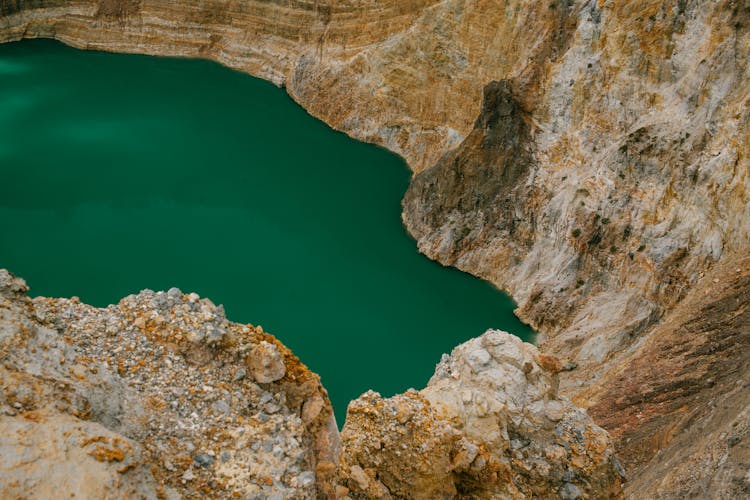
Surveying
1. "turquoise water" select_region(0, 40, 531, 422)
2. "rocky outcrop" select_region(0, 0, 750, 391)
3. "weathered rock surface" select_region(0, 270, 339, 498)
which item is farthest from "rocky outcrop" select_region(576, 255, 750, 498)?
"weathered rock surface" select_region(0, 270, 339, 498)

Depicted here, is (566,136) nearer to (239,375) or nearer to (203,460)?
(239,375)

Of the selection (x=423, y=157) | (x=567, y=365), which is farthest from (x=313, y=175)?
(x=567, y=365)

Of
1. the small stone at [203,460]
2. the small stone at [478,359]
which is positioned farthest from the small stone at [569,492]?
the small stone at [203,460]

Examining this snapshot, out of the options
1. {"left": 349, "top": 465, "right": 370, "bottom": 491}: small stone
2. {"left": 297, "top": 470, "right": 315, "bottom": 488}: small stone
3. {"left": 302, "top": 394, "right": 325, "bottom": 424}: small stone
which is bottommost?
{"left": 297, "top": 470, "right": 315, "bottom": 488}: small stone

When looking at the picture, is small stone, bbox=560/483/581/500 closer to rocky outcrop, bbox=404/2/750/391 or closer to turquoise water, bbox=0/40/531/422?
rocky outcrop, bbox=404/2/750/391

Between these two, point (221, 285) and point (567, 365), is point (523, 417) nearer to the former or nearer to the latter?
point (567, 365)

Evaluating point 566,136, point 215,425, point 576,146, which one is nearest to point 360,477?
point 215,425
